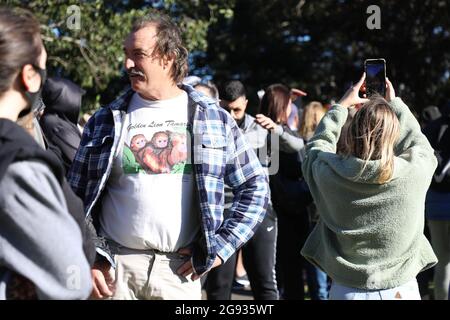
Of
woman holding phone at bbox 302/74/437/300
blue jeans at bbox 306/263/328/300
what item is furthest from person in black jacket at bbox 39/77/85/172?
blue jeans at bbox 306/263/328/300

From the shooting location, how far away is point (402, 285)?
3.85 m

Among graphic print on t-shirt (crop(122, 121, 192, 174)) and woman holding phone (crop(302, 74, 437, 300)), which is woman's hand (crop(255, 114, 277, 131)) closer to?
woman holding phone (crop(302, 74, 437, 300))

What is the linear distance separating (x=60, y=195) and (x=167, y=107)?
142cm

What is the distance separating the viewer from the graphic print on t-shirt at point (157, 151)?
3457 mm

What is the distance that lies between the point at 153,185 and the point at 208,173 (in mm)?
258

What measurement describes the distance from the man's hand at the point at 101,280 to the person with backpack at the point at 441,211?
12.7 ft

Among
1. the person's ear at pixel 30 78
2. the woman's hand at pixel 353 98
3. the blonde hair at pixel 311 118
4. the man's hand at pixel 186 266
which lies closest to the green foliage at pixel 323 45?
the blonde hair at pixel 311 118

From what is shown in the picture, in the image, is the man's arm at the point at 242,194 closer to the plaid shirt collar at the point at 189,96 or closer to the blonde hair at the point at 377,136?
the plaid shirt collar at the point at 189,96

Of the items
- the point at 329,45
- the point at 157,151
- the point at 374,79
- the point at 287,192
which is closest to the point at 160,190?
the point at 157,151

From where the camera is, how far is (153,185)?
3.43m

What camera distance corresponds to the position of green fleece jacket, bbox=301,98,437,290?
374 cm

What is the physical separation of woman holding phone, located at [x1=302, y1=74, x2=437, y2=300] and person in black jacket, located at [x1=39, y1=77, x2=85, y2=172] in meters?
1.64
